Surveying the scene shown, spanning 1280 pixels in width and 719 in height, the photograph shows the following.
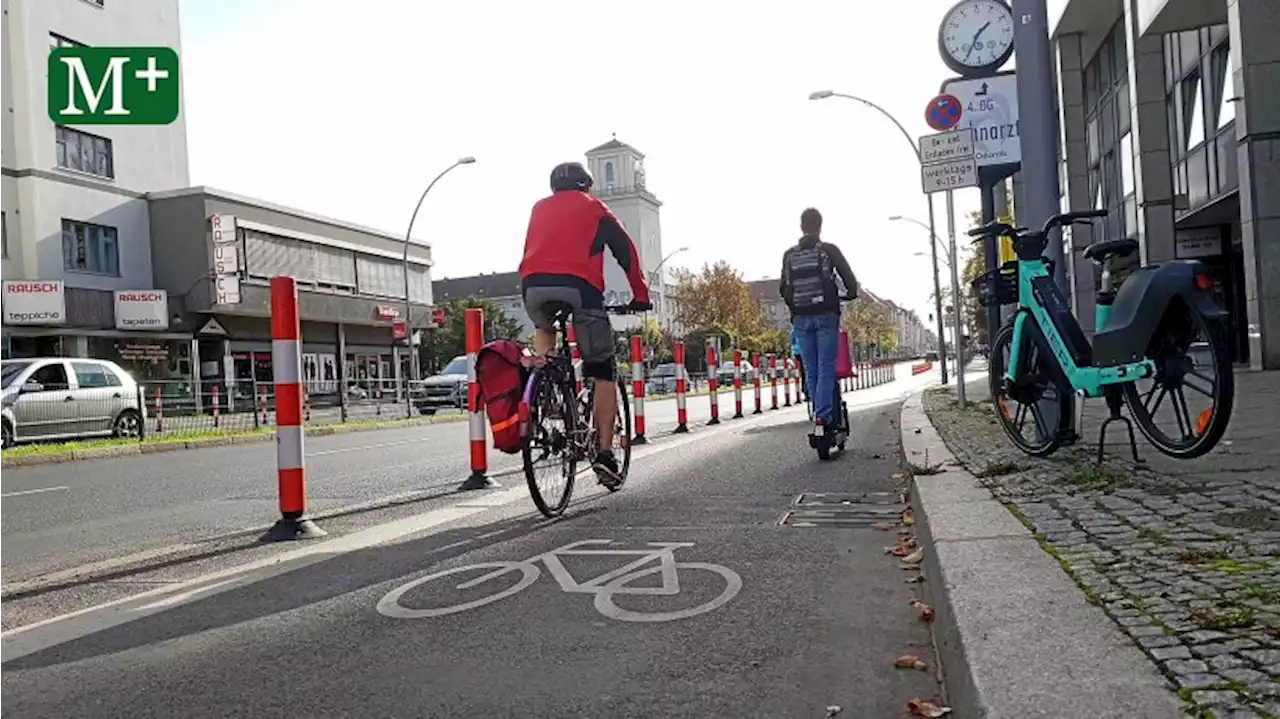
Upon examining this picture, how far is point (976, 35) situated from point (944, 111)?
0.99 meters

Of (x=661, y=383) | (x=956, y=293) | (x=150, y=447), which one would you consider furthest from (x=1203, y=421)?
(x=661, y=383)

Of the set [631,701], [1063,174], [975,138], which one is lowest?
[631,701]

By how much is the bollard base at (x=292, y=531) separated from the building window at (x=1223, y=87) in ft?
62.3

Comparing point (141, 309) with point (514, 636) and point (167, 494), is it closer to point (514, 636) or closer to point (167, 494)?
point (167, 494)

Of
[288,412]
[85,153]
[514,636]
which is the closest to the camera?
[514,636]

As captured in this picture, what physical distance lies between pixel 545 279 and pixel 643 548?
6.16ft

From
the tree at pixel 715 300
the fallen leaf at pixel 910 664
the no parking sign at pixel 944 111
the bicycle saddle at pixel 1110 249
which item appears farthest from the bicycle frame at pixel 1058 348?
the tree at pixel 715 300

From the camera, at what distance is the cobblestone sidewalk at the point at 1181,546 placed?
87.4 inches

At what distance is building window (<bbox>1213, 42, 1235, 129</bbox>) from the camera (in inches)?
765

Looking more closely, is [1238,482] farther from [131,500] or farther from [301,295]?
[301,295]

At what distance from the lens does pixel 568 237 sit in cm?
600

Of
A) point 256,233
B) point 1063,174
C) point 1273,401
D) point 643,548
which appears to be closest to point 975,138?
point 1273,401

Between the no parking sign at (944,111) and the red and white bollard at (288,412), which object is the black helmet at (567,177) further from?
the no parking sign at (944,111)

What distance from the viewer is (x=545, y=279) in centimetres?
602
